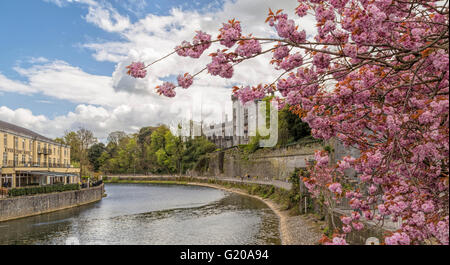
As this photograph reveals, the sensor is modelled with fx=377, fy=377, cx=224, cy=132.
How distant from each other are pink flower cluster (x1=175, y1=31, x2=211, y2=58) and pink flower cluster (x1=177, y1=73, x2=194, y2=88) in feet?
1.30

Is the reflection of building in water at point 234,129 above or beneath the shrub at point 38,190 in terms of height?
above

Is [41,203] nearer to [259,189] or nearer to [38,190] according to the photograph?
[38,190]

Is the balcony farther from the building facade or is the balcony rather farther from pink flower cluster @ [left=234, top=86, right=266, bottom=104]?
pink flower cluster @ [left=234, top=86, right=266, bottom=104]

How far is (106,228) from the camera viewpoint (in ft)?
82.3

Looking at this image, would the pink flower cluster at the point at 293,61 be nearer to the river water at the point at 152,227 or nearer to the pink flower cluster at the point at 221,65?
the pink flower cluster at the point at 221,65

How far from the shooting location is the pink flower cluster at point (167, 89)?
5805 millimetres

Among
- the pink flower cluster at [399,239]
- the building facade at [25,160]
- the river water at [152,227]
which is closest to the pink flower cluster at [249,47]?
the pink flower cluster at [399,239]

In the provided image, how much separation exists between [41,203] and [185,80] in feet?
101

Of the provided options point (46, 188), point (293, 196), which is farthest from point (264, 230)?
point (46, 188)

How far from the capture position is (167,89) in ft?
19.2

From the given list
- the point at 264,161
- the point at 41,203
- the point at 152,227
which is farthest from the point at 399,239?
the point at 264,161

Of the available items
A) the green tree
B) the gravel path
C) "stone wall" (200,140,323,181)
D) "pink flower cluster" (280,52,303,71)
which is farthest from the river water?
the green tree
